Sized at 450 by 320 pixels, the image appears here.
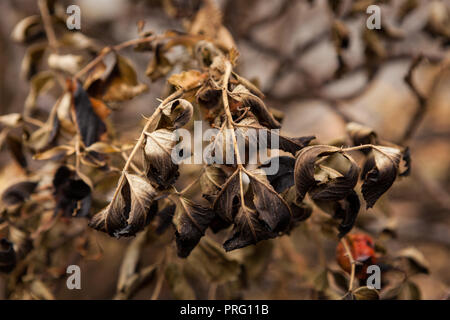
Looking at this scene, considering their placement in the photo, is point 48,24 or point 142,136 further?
point 48,24

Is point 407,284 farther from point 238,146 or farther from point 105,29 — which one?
point 105,29

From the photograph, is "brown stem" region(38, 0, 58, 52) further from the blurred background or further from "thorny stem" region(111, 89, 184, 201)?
"thorny stem" region(111, 89, 184, 201)

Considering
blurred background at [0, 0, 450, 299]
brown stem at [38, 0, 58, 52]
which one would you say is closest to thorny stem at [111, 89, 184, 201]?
blurred background at [0, 0, 450, 299]

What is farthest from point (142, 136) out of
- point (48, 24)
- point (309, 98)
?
point (309, 98)

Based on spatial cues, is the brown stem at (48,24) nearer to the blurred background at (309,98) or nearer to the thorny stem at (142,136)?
the blurred background at (309,98)

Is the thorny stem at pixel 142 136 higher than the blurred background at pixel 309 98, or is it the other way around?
the thorny stem at pixel 142 136

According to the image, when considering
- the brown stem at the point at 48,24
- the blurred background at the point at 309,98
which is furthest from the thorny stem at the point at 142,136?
the brown stem at the point at 48,24

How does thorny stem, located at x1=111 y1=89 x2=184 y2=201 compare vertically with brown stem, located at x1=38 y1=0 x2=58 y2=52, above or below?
below

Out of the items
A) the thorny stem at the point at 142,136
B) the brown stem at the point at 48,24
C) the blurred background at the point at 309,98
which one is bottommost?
the blurred background at the point at 309,98

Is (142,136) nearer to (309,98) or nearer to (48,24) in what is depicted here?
(48,24)
